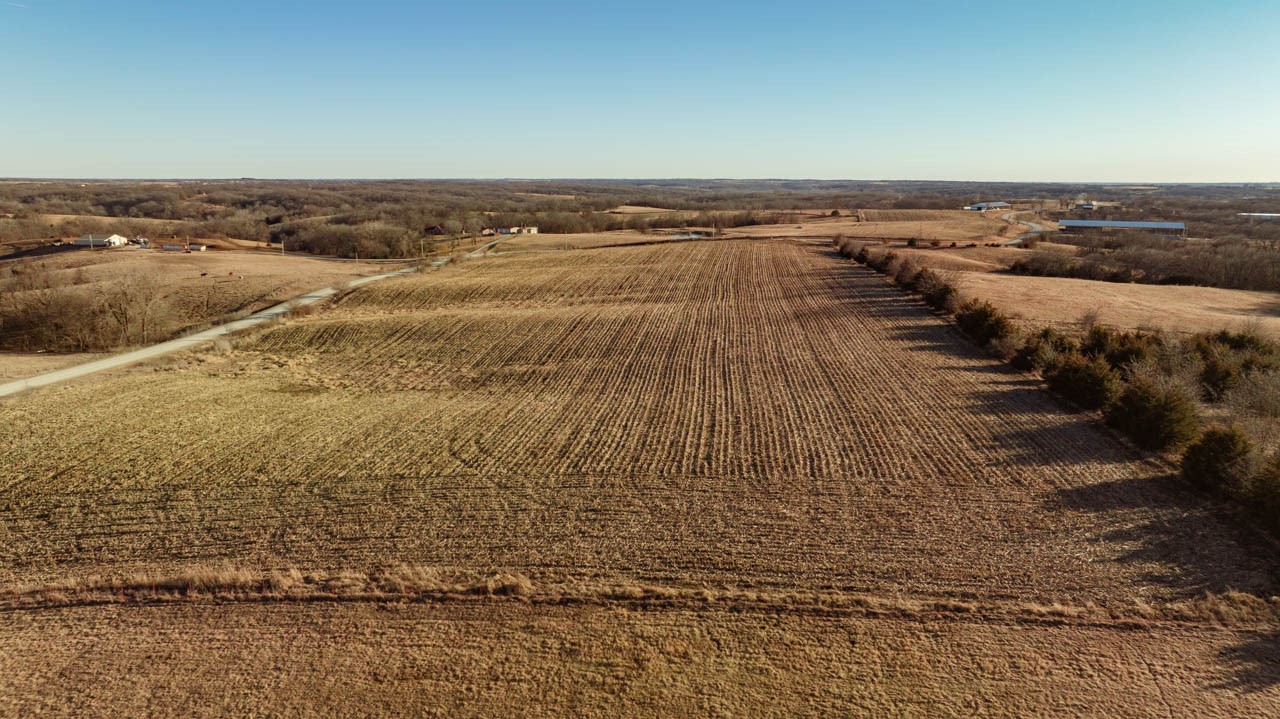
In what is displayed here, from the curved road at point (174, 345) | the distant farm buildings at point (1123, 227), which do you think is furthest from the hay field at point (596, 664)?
the distant farm buildings at point (1123, 227)

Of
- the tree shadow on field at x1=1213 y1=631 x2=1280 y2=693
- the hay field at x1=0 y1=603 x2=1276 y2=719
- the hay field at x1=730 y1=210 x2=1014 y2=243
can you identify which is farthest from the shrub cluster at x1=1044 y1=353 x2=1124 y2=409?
the hay field at x1=730 y1=210 x2=1014 y2=243

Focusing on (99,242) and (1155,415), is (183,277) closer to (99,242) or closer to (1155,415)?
(99,242)

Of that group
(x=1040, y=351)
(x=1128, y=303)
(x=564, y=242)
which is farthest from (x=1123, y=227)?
(x=1040, y=351)

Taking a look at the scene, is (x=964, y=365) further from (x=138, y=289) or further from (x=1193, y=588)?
(x=138, y=289)

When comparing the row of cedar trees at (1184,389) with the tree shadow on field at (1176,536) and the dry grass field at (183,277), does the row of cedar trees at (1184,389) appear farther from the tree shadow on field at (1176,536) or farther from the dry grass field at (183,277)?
the dry grass field at (183,277)

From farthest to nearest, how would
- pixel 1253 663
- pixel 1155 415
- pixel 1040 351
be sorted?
pixel 1040 351 < pixel 1155 415 < pixel 1253 663

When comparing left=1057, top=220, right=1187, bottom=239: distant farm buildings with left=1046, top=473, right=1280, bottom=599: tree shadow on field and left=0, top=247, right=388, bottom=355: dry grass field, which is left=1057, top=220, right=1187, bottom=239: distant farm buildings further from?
left=0, top=247, right=388, bottom=355: dry grass field

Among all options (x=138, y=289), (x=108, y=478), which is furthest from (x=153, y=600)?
(x=138, y=289)
